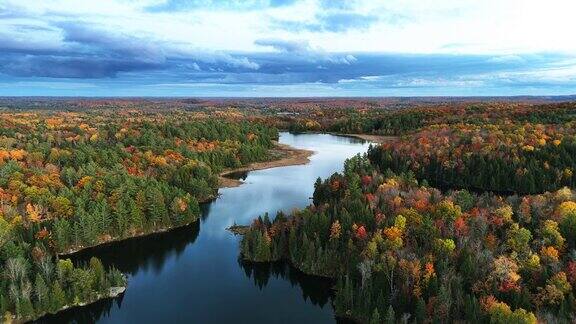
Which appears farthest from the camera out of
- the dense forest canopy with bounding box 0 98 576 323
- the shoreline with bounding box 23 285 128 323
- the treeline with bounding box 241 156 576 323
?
the shoreline with bounding box 23 285 128 323

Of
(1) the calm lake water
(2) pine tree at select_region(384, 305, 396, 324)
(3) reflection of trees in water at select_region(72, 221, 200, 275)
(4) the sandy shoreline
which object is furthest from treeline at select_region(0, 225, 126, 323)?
(4) the sandy shoreline

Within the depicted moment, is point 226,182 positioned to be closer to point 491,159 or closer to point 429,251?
A: point 491,159

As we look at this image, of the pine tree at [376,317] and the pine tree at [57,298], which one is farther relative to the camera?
the pine tree at [57,298]

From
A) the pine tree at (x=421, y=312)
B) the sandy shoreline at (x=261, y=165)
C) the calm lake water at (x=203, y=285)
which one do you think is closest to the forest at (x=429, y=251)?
the pine tree at (x=421, y=312)

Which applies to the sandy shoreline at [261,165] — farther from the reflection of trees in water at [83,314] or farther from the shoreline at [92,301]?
the reflection of trees in water at [83,314]

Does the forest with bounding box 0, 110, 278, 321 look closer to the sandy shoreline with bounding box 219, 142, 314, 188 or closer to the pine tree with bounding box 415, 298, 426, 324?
the sandy shoreline with bounding box 219, 142, 314, 188

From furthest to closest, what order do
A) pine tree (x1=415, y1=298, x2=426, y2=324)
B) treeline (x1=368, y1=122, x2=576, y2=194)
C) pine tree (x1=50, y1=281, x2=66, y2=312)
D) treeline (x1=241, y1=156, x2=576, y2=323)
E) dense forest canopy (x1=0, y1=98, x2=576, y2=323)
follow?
treeline (x1=368, y1=122, x2=576, y2=194)
pine tree (x1=50, y1=281, x2=66, y2=312)
dense forest canopy (x1=0, y1=98, x2=576, y2=323)
treeline (x1=241, y1=156, x2=576, y2=323)
pine tree (x1=415, y1=298, x2=426, y2=324)

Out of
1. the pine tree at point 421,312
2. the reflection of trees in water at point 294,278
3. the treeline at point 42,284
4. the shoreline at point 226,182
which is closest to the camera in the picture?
the pine tree at point 421,312
